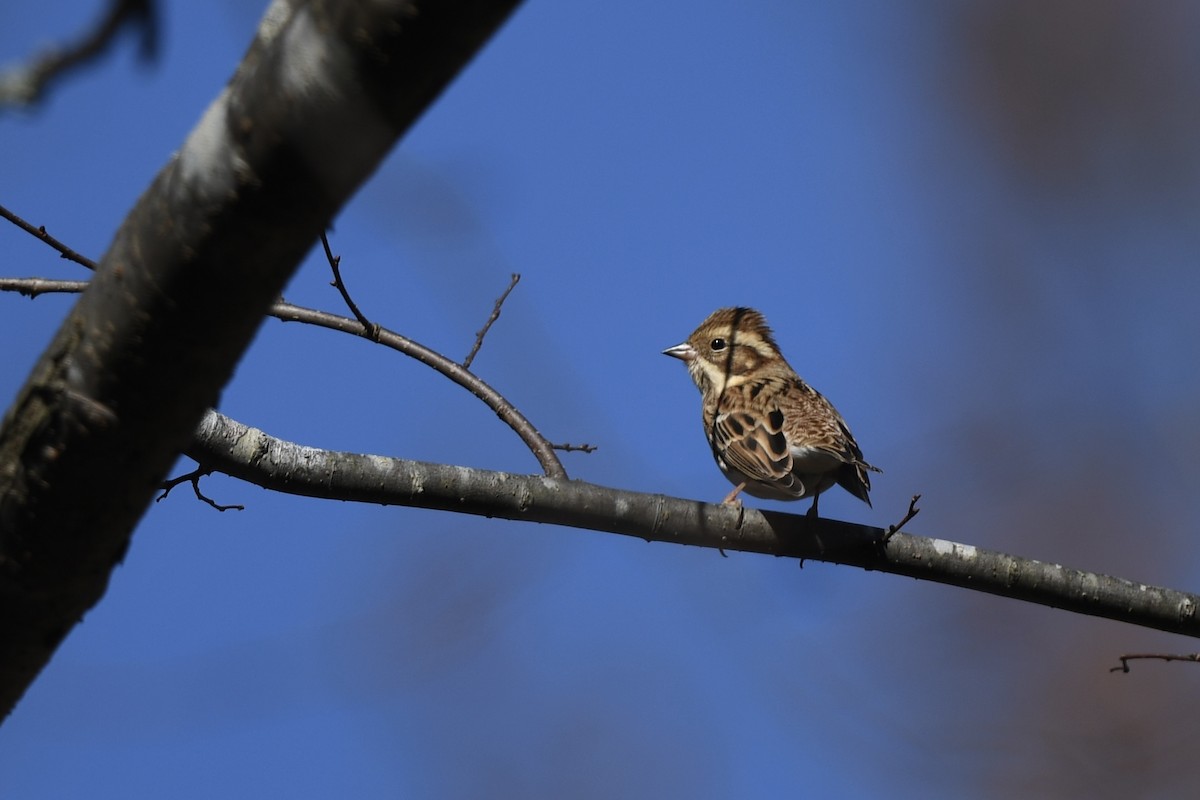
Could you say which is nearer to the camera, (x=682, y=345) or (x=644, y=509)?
(x=644, y=509)

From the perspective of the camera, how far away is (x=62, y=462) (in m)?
2.09

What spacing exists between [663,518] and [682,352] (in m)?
3.85

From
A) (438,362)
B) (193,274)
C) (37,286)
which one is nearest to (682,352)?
(438,362)

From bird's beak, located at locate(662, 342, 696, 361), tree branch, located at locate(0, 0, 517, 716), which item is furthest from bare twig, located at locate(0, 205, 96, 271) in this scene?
bird's beak, located at locate(662, 342, 696, 361)

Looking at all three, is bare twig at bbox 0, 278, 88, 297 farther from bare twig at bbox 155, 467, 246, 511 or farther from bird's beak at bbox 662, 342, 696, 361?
bird's beak at bbox 662, 342, 696, 361

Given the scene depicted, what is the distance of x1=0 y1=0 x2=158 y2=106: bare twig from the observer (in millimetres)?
1628

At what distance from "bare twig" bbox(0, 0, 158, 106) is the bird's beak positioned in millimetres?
6498

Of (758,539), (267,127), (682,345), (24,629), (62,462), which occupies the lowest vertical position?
(24,629)

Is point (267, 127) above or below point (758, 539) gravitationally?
below

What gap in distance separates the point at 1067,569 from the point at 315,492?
2.89 meters

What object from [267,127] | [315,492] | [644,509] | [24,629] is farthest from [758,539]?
[267,127]

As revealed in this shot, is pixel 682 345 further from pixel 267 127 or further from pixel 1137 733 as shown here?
pixel 267 127

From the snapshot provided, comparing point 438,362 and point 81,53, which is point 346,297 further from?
point 81,53

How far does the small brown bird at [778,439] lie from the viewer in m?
6.05
